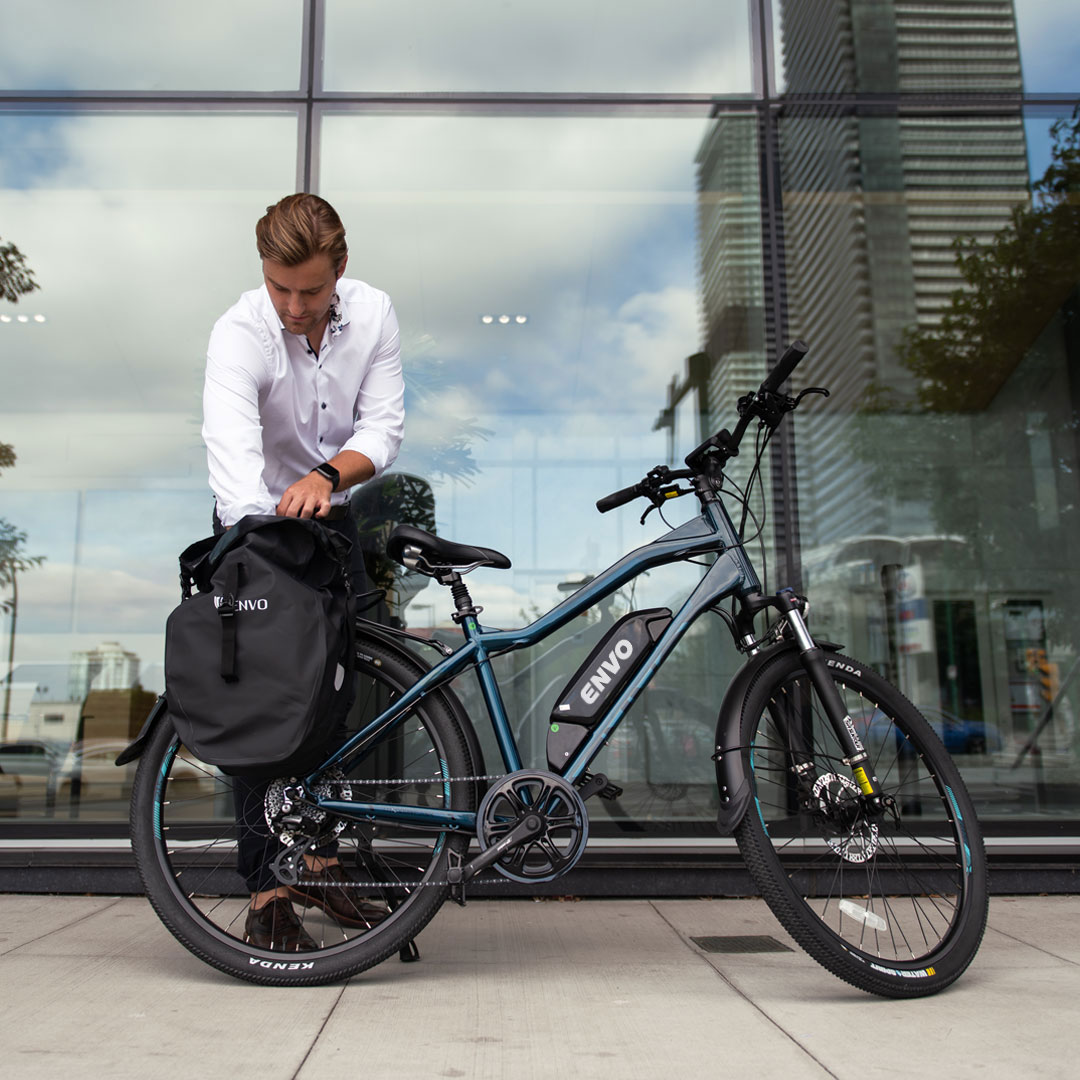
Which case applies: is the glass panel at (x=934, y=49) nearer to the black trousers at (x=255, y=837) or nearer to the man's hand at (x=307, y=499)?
the man's hand at (x=307, y=499)

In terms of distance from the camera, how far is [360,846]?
7.40 ft

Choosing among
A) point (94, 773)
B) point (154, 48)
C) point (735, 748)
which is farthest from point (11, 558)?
point (735, 748)

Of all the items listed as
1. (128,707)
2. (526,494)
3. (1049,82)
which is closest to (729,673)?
(526,494)

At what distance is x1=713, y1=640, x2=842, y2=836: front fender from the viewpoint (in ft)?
6.68

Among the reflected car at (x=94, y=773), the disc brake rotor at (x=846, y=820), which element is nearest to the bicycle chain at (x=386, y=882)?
the disc brake rotor at (x=846, y=820)

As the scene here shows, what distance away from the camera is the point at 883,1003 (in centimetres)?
196

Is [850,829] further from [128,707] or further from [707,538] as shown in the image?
[128,707]

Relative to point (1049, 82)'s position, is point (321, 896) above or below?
below

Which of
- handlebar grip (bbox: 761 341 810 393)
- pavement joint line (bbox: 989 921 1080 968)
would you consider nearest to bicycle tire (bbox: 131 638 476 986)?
handlebar grip (bbox: 761 341 810 393)

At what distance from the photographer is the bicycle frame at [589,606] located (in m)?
2.21

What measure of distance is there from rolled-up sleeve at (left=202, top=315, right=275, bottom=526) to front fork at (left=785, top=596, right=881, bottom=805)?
1224 millimetres

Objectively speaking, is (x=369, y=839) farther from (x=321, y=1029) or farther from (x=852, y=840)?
(x=852, y=840)

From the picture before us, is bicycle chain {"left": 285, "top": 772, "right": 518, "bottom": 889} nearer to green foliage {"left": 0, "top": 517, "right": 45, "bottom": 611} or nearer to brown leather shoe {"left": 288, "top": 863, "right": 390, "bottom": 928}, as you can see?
brown leather shoe {"left": 288, "top": 863, "right": 390, "bottom": 928}

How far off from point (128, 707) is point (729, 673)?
2.34m
